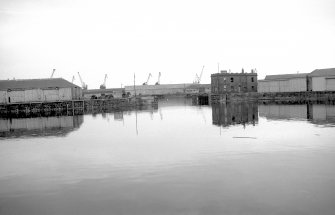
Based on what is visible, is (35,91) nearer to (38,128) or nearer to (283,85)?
(38,128)

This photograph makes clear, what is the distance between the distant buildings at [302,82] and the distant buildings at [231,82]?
5362 millimetres

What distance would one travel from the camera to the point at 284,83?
3243 inches

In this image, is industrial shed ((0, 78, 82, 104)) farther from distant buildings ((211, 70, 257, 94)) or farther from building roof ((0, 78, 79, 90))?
distant buildings ((211, 70, 257, 94))

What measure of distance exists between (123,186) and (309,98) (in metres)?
69.7

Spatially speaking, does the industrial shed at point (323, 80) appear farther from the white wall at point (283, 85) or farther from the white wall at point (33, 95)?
the white wall at point (33, 95)

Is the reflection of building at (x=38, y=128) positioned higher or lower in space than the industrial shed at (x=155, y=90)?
lower

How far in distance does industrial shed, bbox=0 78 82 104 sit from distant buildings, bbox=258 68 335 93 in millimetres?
49124

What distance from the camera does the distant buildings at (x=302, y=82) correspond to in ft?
242

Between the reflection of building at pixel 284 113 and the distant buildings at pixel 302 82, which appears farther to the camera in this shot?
the distant buildings at pixel 302 82

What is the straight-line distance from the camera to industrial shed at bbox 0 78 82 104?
221 feet

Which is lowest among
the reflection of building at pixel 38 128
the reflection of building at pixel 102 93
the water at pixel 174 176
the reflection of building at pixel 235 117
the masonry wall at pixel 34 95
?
the water at pixel 174 176

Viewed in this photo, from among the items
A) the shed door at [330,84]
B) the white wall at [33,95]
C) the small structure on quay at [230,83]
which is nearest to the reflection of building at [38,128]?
the white wall at [33,95]

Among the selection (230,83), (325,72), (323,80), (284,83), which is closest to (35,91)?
(230,83)

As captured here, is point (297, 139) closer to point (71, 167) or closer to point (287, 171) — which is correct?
point (287, 171)
